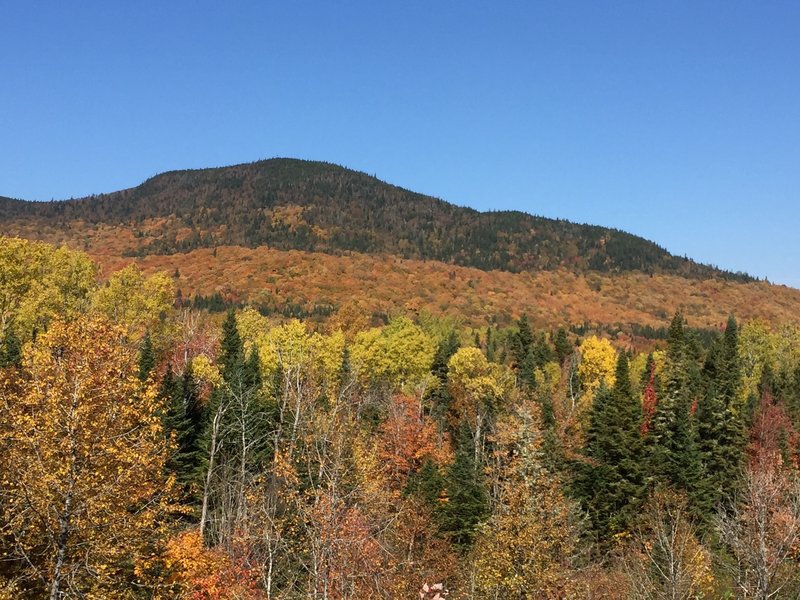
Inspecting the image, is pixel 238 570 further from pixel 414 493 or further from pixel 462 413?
pixel 462 413

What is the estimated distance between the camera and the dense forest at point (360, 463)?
63.3 feet

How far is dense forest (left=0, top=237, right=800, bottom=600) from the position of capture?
19297mm

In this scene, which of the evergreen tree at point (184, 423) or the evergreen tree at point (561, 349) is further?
the evergreen tree at point (561, 349)

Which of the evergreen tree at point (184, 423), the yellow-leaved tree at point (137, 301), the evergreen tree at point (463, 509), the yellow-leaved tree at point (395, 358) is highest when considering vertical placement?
the yellow-leaved tree at point (137, 301)

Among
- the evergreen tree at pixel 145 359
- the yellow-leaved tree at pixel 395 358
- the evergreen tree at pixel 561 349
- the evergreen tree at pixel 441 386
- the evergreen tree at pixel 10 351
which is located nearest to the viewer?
the evergreen tree at pixel 10 351

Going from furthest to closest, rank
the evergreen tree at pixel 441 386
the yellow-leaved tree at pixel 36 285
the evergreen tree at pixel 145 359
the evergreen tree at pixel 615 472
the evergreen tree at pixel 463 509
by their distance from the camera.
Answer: the evergreen tree at pixel 441 386
the yellow-leaved tree at pixel 36 285
the evergreen tree at pixel 145 359
the evergreen tree at pixel 615 472
the evergreen tree at pixel 463 509

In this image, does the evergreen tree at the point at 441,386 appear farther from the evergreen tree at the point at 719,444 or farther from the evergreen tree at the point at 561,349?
the evergreen tree at the point at 561,349

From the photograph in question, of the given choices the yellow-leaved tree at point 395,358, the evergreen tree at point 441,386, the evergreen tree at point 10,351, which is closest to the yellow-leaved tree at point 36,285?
the evergreen tree at point 10,351

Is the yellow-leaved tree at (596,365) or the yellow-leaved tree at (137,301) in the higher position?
the yellow-leaved tree at (137,301)

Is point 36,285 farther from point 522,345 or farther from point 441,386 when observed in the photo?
point 522,345

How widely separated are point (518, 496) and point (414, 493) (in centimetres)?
1513

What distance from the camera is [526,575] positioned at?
1001 inches

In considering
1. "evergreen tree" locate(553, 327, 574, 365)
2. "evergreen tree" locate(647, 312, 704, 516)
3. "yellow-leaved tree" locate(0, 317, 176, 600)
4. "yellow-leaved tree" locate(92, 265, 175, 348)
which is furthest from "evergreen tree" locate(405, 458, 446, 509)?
"evergreen tree" locate(553, 327, 574, 365)

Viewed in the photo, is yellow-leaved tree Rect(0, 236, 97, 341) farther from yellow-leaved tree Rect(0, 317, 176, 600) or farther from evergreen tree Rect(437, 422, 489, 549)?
yellow-leaved tree Rect(0, 317, 176, 600)
